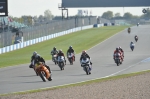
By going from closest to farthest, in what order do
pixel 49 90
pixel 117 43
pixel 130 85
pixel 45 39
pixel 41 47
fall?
1. pixel 49 90
2. pixel 130 85
3. pixel 41 47
4. pixel 117 43
5. pixel 45 39

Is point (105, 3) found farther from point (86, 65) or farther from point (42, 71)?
point (42, 71)

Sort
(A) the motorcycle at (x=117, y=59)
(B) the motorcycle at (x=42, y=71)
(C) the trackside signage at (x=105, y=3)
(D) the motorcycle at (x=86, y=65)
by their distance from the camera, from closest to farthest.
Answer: (B) the motorcycle at (x=42, y=71) → (D) the motorcycle at (x=86, y=65) → (A) the motorcycle at (x=117, y=59) → (C) the trackside signage at (x=105, y=3)

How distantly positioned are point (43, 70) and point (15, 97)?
6.24 metres

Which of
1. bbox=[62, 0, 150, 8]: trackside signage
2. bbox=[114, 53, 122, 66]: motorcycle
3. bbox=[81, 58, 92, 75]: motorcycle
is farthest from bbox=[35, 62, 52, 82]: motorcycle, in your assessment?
bbox=[62, 0, 150, 8]: trackside signage

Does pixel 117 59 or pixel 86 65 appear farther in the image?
pixel 117 59

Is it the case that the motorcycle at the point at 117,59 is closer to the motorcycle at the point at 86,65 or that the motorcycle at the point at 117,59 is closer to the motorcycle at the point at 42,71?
the motorcycle at the point at 86,65

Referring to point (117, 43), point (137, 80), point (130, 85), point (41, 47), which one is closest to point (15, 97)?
point (130, 85)

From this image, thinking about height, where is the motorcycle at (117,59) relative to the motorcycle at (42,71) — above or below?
below

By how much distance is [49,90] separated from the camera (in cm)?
2020

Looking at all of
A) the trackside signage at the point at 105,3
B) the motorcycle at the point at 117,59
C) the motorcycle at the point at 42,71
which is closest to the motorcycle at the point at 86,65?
the motorcycle at the point at 42,71

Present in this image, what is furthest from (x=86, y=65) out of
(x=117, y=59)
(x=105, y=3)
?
(x=105, y=3)

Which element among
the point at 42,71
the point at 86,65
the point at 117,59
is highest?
the point at 42,71

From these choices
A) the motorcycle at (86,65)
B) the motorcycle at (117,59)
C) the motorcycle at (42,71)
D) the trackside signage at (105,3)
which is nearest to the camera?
the motorcycle at (42,71)

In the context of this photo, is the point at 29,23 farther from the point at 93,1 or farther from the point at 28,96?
the point at 28,96
